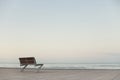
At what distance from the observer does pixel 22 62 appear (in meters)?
14.9

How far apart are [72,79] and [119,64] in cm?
1316

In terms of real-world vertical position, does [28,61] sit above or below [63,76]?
above

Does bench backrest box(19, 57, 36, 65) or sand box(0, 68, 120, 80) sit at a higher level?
bench backrest box(19, 57, 36, 65)

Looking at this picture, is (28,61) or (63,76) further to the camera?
(28,61)

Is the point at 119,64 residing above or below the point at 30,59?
below

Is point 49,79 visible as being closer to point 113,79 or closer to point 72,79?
point 72,79

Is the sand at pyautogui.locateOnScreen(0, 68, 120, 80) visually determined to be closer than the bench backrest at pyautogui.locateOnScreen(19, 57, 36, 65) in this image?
Yes

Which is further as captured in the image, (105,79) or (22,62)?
(22,62)

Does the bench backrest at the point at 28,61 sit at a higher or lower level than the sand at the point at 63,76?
higher

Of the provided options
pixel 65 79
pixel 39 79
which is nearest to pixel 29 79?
pixel 39 79

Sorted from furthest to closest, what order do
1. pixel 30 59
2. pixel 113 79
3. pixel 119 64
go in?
1. pixel 119 64
2. pixel 30 59
3. pixel 113 79

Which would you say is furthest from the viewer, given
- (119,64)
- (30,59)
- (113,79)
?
(119,64)

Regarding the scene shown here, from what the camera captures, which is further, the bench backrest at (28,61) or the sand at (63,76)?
the bench backrest at (28,61)

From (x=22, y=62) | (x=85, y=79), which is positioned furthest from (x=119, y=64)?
(x=85, y=79)
